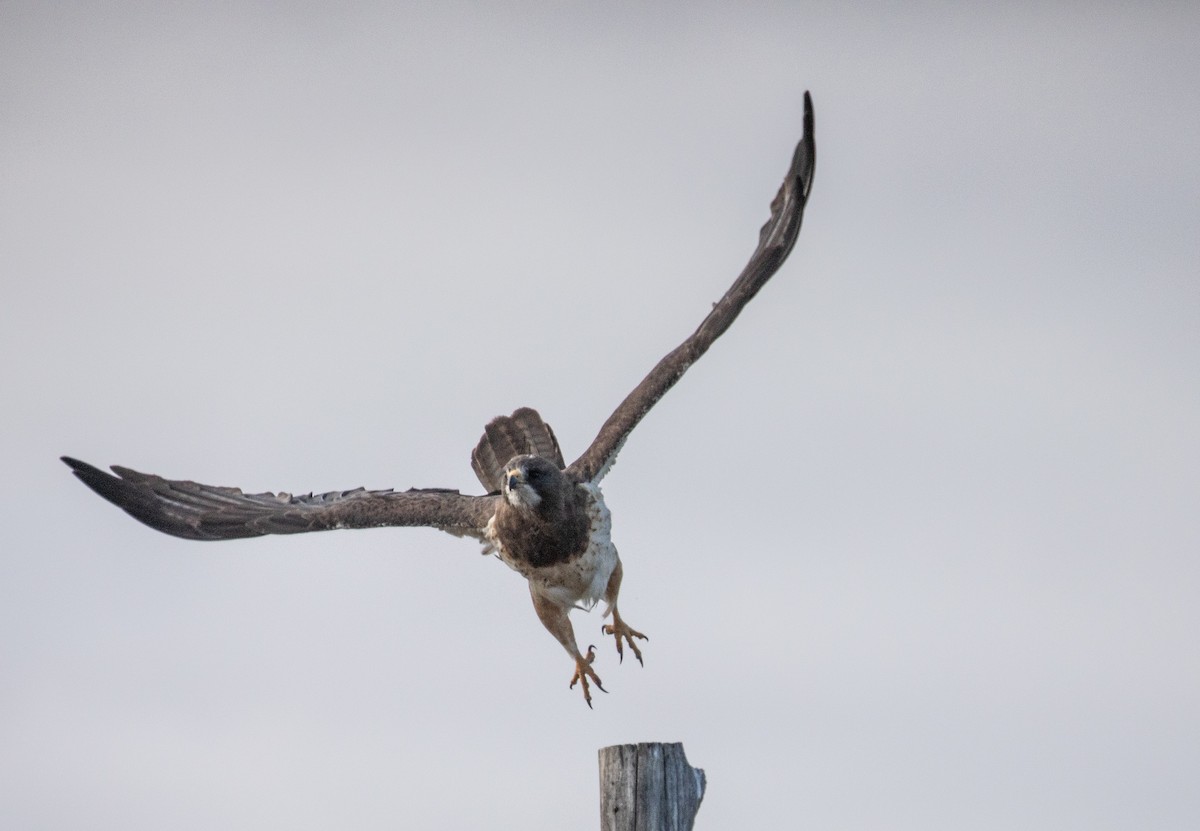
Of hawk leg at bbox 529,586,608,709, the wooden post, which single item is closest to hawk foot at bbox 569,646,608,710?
hawk leg at bbox 529,586,608,709

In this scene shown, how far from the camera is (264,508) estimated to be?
45.3 ft

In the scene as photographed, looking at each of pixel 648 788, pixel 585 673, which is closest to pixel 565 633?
pixel 585 673

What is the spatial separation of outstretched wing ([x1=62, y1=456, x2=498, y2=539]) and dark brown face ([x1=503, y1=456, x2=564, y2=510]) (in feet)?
2.99

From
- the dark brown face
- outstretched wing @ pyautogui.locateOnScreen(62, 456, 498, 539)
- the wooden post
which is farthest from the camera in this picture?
outstretched wing @ pyautogui.locateOnScreen(62, 456, 498, 539)

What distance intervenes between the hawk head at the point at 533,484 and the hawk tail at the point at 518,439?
6.26 ft

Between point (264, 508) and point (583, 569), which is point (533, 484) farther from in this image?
point (264, 508)

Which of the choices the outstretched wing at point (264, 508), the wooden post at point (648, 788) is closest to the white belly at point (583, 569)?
the outstretched wing at point (264, 508)

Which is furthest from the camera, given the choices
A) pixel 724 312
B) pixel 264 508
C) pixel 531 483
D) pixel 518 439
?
pixel 518 439

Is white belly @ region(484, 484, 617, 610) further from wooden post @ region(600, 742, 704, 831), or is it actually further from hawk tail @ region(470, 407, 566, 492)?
wooden post @ region(600, 742, 704, 831)

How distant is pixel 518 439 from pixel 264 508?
8.89 ft

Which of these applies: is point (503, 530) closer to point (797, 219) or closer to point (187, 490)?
point (187, 490)

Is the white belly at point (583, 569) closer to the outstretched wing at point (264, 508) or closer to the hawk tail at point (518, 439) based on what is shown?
the outstretched wing at point (264, 508)

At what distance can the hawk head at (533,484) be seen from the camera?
42.8 ft

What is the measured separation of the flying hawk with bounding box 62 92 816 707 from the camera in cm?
1332
